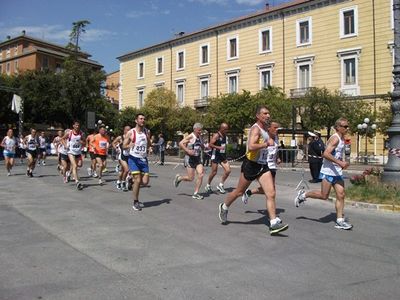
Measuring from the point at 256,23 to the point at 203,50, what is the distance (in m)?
8.30

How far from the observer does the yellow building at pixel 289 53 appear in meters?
37.8

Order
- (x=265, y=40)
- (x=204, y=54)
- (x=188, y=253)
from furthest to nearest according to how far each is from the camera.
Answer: (x=204, y=54) < (x=265, y=40) < (x=188, y=253)

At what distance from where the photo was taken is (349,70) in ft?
130

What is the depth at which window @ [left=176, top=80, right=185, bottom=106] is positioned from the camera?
55569 mm

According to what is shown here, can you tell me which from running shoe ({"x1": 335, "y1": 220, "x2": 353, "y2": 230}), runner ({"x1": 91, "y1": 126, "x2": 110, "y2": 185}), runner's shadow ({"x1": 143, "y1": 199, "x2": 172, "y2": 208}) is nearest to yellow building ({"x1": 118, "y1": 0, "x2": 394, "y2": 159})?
runner ({"x1": 91, "y1": 126, "x2": 110, "y2": 185})

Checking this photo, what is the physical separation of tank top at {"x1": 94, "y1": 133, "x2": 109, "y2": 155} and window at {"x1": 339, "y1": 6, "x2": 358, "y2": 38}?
2996 cm

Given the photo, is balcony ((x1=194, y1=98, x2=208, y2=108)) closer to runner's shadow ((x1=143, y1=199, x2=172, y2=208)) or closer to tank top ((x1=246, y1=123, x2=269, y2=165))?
runner's shadow ((x1=143, y1=199, x2=172, y2=208))

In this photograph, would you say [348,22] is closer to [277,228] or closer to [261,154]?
[261,154]

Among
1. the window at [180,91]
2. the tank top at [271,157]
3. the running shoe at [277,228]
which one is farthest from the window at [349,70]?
the running shoe at [277,228]

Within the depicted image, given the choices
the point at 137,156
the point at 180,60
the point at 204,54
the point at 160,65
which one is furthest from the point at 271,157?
the point at 160,65

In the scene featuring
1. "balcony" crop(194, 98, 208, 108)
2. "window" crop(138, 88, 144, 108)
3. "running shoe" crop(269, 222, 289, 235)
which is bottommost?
"running shoe" crop(269, 222, 289, 235)

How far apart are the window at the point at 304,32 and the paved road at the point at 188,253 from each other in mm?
34602

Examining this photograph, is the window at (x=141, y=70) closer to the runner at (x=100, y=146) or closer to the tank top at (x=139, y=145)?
the runner at (x=100, y=146)

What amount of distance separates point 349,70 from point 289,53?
6274mm
